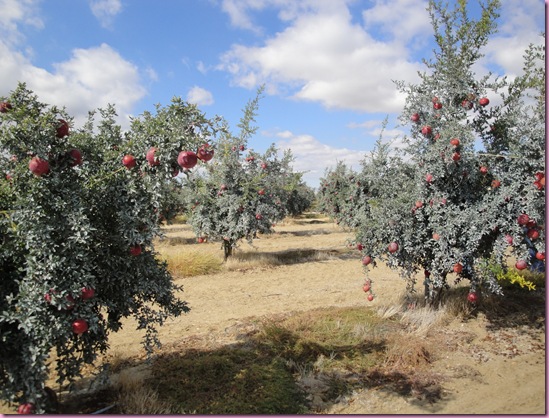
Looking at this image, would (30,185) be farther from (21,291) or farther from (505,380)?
(505,380)

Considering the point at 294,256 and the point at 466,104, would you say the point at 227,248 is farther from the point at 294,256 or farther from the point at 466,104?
the point at 466,104

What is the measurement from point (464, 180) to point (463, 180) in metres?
0.02

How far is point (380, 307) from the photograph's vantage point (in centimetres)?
784

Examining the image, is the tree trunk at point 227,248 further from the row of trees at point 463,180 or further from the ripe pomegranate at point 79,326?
the ripe pomegranate at point 79,326

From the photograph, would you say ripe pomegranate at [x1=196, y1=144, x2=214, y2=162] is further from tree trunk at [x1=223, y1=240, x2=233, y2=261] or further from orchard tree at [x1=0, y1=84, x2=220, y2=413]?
tree trunk at [x1=223, y1=240, x2=233, y2=261]

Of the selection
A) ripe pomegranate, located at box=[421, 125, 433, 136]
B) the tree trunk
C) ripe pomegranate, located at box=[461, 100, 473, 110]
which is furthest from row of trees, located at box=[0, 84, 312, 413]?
the tree trunk

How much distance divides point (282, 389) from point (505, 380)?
3.05 meters

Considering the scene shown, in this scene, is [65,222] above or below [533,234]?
above

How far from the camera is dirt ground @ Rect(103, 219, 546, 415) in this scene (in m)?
4.58

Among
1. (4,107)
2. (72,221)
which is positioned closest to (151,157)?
(72,221)

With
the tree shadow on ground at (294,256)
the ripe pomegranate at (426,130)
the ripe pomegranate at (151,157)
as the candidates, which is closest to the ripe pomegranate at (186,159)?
the ripe pomegranate at (151,157)

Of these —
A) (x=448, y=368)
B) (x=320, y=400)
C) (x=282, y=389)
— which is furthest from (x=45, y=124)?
(x=448, y=368)

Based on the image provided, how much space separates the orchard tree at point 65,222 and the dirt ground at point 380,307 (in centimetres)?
282

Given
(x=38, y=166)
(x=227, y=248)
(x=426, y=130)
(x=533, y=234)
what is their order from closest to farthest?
(x=38, y=166) → (x=533, y=234) → (x=426, y=130) → (x=227, y=248)
